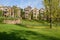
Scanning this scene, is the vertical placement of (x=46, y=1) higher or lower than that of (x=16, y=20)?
higher

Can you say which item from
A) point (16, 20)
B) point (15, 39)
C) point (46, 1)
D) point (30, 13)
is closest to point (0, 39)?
point (15, 39)

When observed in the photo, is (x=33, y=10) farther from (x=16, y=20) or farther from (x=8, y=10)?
(x=16, y=20)

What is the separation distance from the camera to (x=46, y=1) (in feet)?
106

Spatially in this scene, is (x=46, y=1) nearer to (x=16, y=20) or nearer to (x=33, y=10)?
(x=16, y=20)

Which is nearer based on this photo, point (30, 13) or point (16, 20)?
point (16, 20)

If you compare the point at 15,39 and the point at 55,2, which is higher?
the point at 55,2

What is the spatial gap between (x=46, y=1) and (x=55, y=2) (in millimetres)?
1829

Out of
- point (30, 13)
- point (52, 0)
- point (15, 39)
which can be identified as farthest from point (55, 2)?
point (30, 13)

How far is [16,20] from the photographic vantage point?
1772 inches

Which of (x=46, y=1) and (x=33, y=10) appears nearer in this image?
(x=46, y=1)

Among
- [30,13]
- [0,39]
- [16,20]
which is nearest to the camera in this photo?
[0,39]

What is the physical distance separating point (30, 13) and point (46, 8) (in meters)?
66.4

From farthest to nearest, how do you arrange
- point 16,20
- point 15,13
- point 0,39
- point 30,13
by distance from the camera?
point 30,13 → point 15,13 → point 16,20 → point 0,39

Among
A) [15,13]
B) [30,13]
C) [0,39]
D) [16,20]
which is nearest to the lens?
[0,39]
